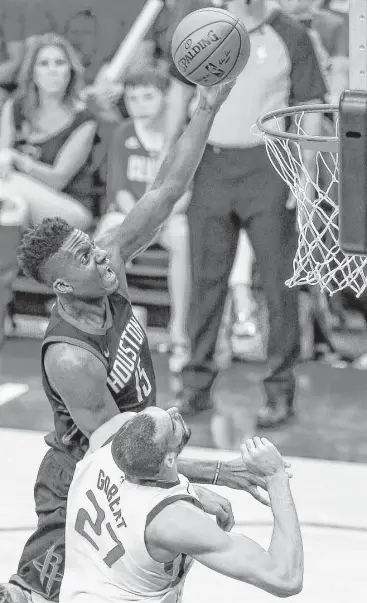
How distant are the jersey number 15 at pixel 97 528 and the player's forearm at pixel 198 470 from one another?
488 millimetres

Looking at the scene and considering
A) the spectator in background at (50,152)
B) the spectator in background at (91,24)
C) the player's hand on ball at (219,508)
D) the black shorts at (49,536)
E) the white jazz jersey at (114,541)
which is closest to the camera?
the white jazz jersey at (114,541)

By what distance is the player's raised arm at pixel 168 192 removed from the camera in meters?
4.88

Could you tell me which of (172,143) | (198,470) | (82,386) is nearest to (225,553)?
(198,470)

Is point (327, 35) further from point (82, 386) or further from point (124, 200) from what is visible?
point (82, 386)

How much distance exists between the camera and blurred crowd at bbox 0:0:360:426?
24.9 feet

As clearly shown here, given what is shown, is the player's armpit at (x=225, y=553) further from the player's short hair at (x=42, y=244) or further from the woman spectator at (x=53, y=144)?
the woman spectator at (x=53, y=144)

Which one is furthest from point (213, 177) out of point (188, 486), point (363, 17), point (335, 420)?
point (188, 486)

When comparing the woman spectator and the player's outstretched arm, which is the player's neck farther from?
the woman spectator

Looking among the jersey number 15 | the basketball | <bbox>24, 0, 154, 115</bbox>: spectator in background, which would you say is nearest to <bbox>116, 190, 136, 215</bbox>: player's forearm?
<bbox>24, 0, 154, 115</bbox>: spectator in background

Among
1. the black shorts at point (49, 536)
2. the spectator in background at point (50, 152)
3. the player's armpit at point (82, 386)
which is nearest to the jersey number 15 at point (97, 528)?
the player's armpit at point (82, 386)

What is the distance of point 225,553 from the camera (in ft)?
12.0

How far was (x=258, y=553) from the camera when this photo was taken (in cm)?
367

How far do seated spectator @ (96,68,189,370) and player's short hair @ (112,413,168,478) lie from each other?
480 cm

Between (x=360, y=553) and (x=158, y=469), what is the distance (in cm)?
233
